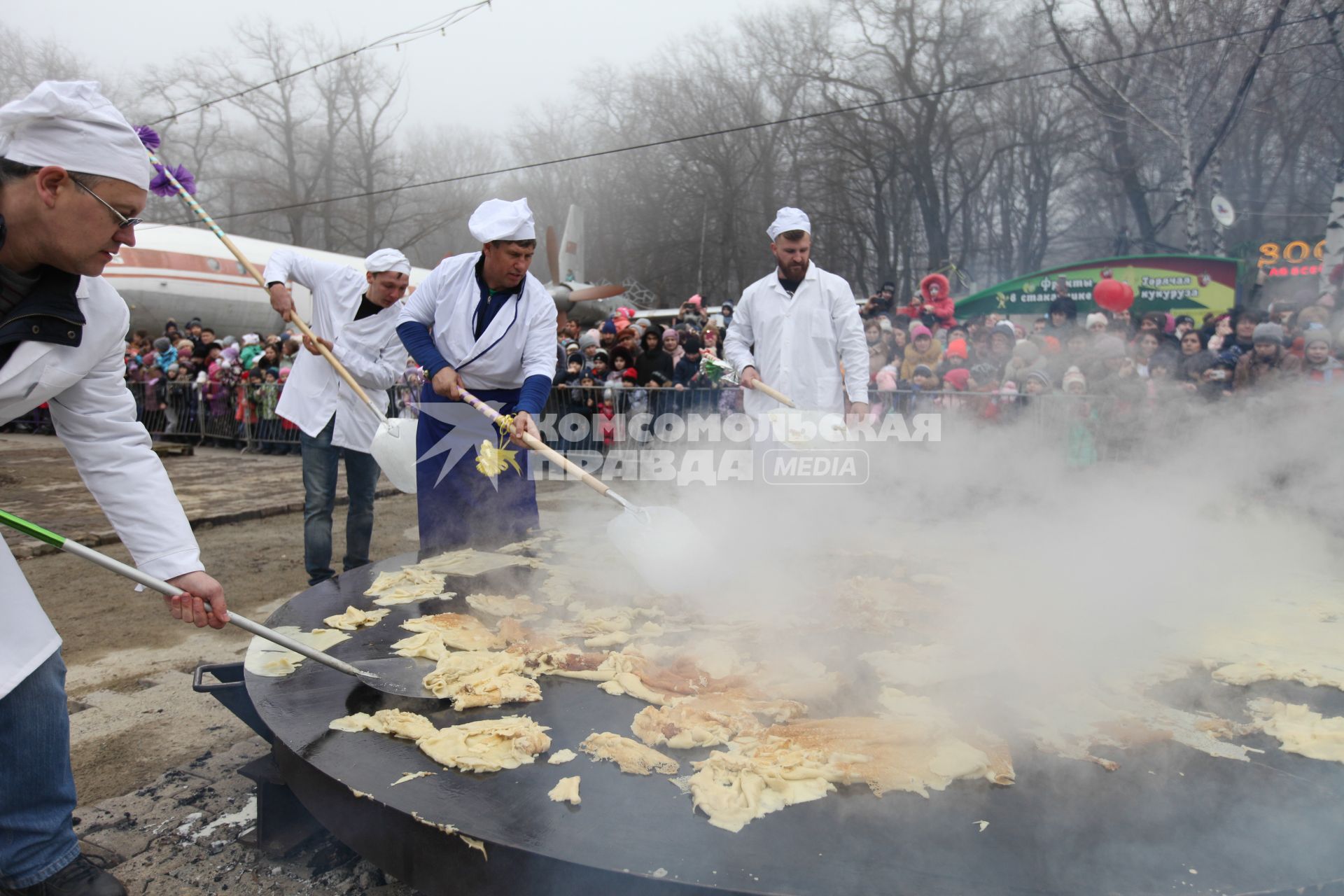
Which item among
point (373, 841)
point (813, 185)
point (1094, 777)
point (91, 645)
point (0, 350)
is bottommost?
point (91, 645)

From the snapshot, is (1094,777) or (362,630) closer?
(1094,777)

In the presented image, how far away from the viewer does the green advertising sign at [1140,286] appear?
45.5 feet

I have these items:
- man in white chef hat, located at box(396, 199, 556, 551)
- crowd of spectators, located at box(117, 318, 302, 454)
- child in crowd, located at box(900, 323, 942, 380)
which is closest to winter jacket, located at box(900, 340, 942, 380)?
child in crowd, located at box(900, 323, 942, 380)

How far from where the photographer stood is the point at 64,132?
A: 180 centimetres

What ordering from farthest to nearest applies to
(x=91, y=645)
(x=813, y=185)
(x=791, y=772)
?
(x=813, y=185) < (x=91, y=645) < (x=791, y=772)

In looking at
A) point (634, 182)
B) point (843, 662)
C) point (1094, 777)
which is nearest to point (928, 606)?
point (843, 662)

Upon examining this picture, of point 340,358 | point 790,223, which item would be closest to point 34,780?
point 340,358

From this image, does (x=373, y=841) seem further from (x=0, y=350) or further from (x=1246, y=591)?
(x=1246, y=591)

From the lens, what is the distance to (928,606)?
10.4 feet

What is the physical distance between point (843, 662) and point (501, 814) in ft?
4.03

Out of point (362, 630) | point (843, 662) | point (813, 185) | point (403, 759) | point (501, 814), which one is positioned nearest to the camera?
point (501, 814)

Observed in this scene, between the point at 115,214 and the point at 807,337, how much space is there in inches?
145

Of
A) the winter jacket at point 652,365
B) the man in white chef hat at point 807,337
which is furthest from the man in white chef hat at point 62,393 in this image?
the winter jacket at point 652,365

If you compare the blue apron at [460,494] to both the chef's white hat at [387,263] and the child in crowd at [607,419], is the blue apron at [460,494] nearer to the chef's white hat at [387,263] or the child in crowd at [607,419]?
the chef's white hat at [387,263]
